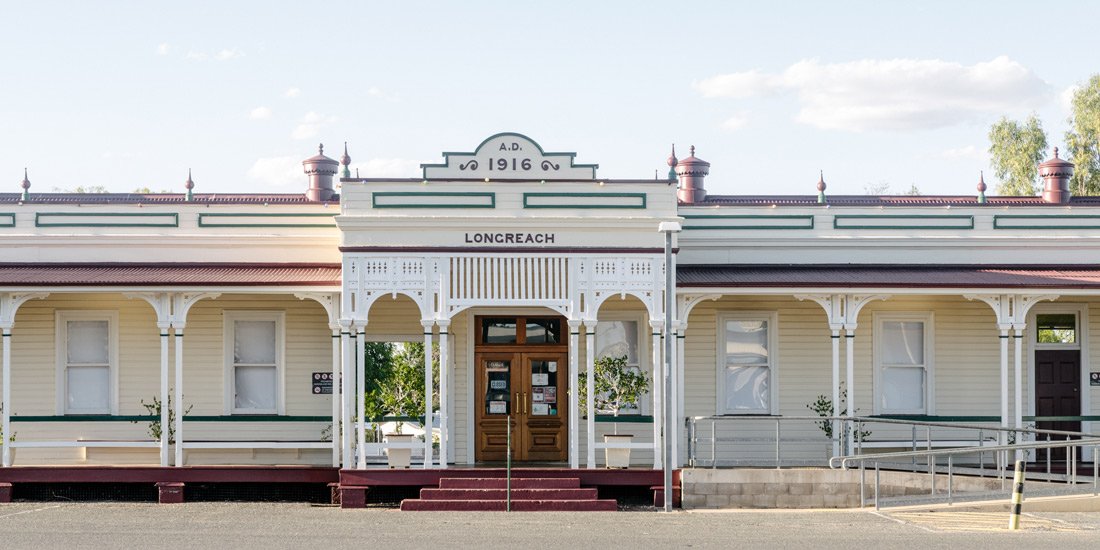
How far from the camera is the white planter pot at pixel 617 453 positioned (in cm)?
1844

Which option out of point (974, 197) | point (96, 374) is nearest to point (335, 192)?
point (96, 374)

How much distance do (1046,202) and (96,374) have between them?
1622 cm

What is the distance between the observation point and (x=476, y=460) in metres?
→ 20.0

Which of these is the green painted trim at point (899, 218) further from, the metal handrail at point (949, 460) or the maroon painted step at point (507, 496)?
the maroon painted step at point (507, 496)

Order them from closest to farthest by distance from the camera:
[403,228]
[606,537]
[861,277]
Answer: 1. [606,537]
2. [403,228]
3. [861,277]

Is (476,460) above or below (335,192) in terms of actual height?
below

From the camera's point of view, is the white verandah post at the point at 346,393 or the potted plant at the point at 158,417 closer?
the white verandah post at the point at 346,393

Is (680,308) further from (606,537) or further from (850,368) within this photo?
(606,537)

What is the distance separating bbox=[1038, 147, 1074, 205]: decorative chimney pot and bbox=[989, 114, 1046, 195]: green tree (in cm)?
2076

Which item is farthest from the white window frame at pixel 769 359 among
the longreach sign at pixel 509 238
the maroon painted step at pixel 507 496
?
the longreach sign at pixel 509 238

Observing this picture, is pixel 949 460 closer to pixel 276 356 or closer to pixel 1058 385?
pixel 1058 385

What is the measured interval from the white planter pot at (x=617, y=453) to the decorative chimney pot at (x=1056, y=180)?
9.41m

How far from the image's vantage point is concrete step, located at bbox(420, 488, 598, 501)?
17750mm

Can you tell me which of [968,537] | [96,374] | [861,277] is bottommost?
[968,537]
